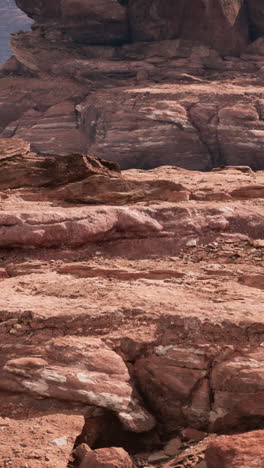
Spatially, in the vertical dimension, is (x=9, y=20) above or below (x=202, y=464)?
above

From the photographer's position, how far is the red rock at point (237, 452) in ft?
13.6

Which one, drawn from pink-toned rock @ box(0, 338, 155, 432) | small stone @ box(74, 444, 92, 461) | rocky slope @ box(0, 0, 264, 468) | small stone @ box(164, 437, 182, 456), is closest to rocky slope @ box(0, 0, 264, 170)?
rocky slope @ box(0, 0, 264, 468)

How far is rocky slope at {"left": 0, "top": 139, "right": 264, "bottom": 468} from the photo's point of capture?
A: 17.2 feet

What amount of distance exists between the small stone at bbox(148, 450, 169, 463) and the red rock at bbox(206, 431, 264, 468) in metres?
0.85

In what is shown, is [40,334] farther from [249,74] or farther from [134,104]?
[249,74]

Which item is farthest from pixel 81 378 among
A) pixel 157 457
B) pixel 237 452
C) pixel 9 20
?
pixel 9 20

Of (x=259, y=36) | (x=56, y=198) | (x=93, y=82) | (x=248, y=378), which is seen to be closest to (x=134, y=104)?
(x=93, y=82)

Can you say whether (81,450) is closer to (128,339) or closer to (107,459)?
(107,459)

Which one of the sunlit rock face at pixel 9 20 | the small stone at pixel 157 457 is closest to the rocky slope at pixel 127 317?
the small stone at pixel 157 457

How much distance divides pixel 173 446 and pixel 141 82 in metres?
38.1

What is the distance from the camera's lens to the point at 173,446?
5.31m

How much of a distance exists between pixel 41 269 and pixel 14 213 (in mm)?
1332

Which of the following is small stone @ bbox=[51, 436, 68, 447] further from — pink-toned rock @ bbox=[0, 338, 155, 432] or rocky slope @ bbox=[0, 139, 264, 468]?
pink-toned rock @ bbox=[0, 338, 155, 432]

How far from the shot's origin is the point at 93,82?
4131 centimetres
